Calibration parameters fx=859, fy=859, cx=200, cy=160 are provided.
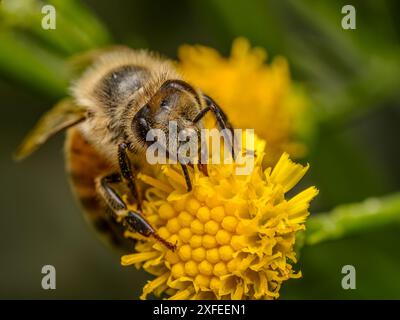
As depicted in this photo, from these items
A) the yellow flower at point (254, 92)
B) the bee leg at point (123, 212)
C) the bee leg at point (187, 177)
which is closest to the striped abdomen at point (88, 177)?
the bee leg at point (123, 212)

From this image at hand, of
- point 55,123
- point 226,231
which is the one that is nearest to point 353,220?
point 226,231

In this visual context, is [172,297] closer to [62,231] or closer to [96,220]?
[96,220]

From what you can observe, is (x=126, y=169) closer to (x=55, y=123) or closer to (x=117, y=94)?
(x=117, y=94)

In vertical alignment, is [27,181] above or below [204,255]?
above

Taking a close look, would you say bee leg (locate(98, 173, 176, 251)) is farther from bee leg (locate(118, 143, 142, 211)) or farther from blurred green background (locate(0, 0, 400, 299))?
blurred green background (locate(0, 0, 400, 299))

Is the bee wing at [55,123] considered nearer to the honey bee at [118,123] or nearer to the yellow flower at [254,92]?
the honey bee at [118,123]

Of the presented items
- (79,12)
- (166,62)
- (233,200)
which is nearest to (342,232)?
(233,200)
